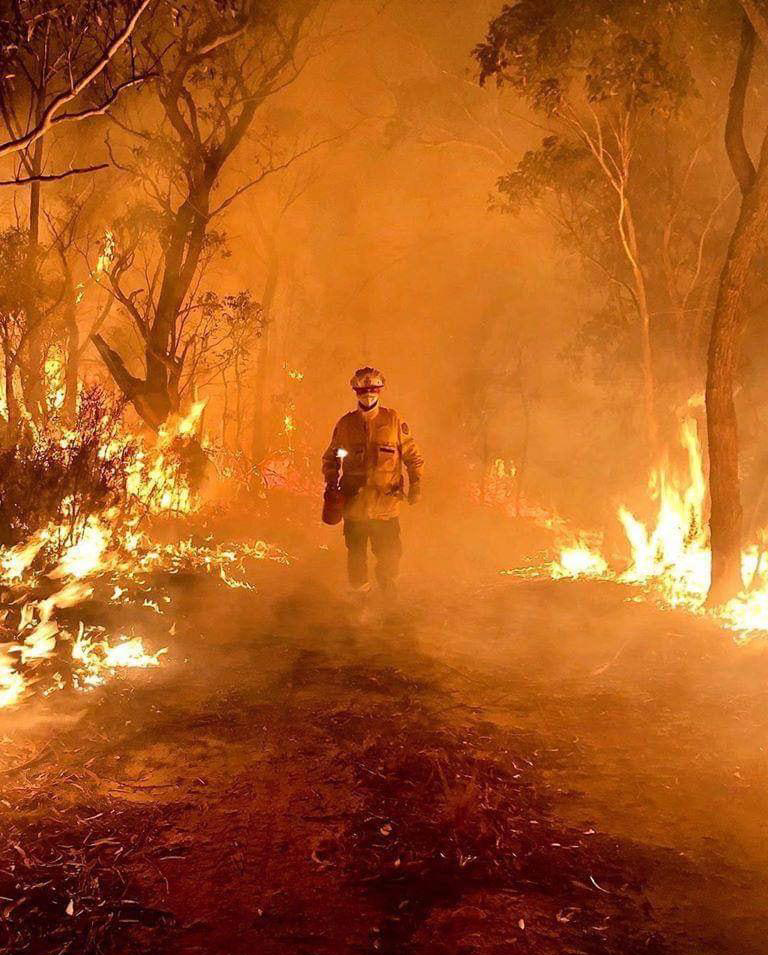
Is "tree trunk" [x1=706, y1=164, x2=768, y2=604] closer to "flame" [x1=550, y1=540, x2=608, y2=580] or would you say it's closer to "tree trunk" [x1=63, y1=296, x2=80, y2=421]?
"flame" [x1=550, y1=540, x2=608, y2=580]

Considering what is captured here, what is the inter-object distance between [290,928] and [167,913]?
1.64 ft

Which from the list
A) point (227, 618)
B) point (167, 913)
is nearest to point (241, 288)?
point (227, 618)

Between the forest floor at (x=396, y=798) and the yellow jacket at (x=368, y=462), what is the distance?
1.35 m

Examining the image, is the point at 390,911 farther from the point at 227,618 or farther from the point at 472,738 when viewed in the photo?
the point at 227,618

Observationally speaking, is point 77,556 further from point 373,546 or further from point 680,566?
point 680,566

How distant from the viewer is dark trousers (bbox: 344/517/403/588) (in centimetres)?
837

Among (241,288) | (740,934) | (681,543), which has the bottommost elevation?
(740,934)

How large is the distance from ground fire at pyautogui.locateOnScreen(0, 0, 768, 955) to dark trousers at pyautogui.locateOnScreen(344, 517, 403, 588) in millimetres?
41

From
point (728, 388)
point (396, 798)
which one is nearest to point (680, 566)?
point (728, 388)

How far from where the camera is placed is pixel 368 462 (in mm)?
8125

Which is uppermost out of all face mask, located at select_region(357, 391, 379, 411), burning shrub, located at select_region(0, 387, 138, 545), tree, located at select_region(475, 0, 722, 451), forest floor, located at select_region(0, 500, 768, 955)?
tree, located at select_region(475, 0, 722, 451)

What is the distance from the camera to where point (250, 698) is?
5.86 meters

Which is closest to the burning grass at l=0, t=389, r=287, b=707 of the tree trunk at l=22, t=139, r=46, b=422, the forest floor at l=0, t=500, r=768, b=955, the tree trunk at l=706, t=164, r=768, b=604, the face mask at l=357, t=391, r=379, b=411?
the forest floor at l=0, t=500, r=768, b=955

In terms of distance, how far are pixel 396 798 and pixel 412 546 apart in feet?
31.4
